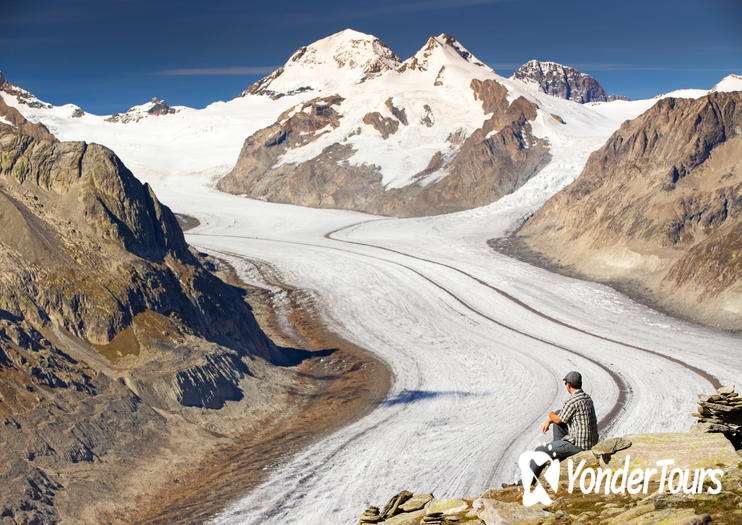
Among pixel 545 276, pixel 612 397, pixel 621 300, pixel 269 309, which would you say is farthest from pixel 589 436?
pixel 545 276

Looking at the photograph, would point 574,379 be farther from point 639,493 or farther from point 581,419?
point 639,493

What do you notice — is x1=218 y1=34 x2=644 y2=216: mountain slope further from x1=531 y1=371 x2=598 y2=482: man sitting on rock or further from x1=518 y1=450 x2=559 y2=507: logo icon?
x1=518 y1=450 x2=559 y2=507: logo icon

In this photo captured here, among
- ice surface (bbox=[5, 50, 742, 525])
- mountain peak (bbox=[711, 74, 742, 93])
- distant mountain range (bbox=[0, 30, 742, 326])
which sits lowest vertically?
ice surface (bbox=[5, 50, 742, 525])

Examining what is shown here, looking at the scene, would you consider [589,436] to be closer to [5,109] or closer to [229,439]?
[229,439]

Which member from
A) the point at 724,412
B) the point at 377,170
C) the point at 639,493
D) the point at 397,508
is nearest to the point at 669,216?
the point at 724,412

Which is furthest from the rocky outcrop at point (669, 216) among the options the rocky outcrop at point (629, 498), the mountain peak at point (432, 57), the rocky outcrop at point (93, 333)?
the mountain peak at point (432, 57)

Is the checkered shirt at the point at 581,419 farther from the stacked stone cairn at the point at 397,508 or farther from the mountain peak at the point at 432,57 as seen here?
the mountain peak at the point at 432,57

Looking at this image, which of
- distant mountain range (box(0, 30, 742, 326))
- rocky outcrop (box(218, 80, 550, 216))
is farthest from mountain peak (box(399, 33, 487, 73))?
rocky outcrop (box(218, 80, 550, 216))
